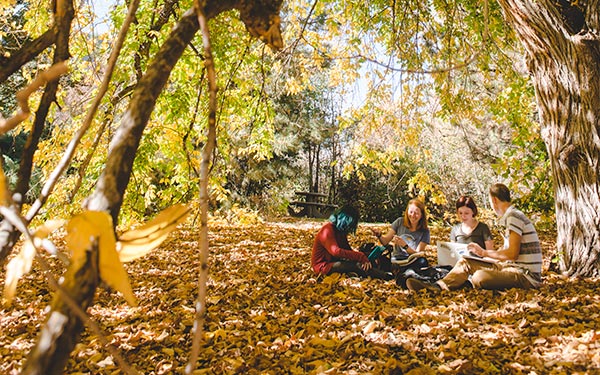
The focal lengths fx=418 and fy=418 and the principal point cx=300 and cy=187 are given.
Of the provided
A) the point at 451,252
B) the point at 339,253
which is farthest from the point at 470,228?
the point at 339,253

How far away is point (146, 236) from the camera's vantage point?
1.54 feet

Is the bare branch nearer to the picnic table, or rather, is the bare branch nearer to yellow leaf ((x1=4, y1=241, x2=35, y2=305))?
yellow leaf ((x1=4, y1=241, x2=35, y2=305))

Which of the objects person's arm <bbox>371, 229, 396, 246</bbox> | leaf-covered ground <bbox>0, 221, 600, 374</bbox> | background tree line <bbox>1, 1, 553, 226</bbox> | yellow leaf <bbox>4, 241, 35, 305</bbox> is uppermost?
background tree line <bbox>1, 1, 553, 226</bbox>

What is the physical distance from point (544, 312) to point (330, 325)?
Result: 1.38 metres

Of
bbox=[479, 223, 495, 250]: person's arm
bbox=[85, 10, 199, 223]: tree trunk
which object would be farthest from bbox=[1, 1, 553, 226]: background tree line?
bbox=[479, 223, 495, 250]: person's arm

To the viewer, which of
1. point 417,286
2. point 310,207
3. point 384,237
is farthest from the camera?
point 310,207

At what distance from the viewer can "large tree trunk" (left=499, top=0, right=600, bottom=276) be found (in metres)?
3.24

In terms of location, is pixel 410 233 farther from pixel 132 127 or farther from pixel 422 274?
pixel 132 127

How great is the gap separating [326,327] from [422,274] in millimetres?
1548

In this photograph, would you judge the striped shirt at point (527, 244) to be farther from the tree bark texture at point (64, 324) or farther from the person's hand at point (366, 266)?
the tree bark texture at point (64, 324)

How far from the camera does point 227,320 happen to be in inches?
107

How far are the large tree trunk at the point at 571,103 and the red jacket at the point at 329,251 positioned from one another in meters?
1.74

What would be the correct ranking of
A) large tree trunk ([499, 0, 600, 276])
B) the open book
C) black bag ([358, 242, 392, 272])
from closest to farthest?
large tree trunk ([499, 0, 600, 276])
the open book
black bag ([358, 242, 392, 272])

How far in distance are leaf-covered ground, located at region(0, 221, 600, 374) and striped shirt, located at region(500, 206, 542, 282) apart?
0.64ft
